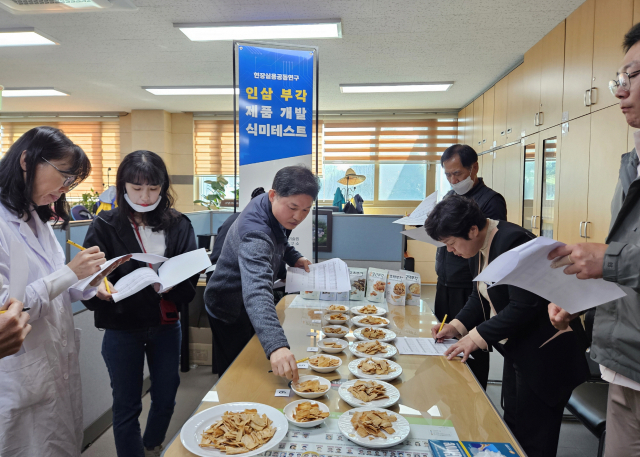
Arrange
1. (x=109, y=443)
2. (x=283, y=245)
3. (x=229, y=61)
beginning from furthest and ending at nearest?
(x=229, y=61), (x=109, y=443), (x=283, y=245)

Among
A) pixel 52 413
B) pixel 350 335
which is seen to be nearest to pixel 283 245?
pixel 350 335

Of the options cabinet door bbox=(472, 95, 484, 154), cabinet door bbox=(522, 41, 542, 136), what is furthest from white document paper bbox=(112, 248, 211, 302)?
cabinet door bbox=(472, 95, 484, 154)

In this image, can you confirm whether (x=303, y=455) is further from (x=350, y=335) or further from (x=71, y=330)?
(x=71, y=330)

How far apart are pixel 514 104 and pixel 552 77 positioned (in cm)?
100

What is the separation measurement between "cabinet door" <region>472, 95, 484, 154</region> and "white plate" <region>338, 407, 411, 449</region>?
19.4 ft

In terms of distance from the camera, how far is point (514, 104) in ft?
16.1

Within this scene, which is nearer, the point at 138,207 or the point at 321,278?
the point at 138,207

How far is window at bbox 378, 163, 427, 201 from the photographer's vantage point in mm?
7762

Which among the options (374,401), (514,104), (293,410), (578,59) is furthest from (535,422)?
(514,104)

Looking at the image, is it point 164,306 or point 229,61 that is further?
point 229,61

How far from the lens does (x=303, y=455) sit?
0.96 meters

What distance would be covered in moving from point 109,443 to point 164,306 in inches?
47.1

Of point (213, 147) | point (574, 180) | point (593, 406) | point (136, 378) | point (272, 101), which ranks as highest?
point (213, 147)

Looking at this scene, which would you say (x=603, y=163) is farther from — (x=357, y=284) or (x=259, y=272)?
(x=259, y=272)
